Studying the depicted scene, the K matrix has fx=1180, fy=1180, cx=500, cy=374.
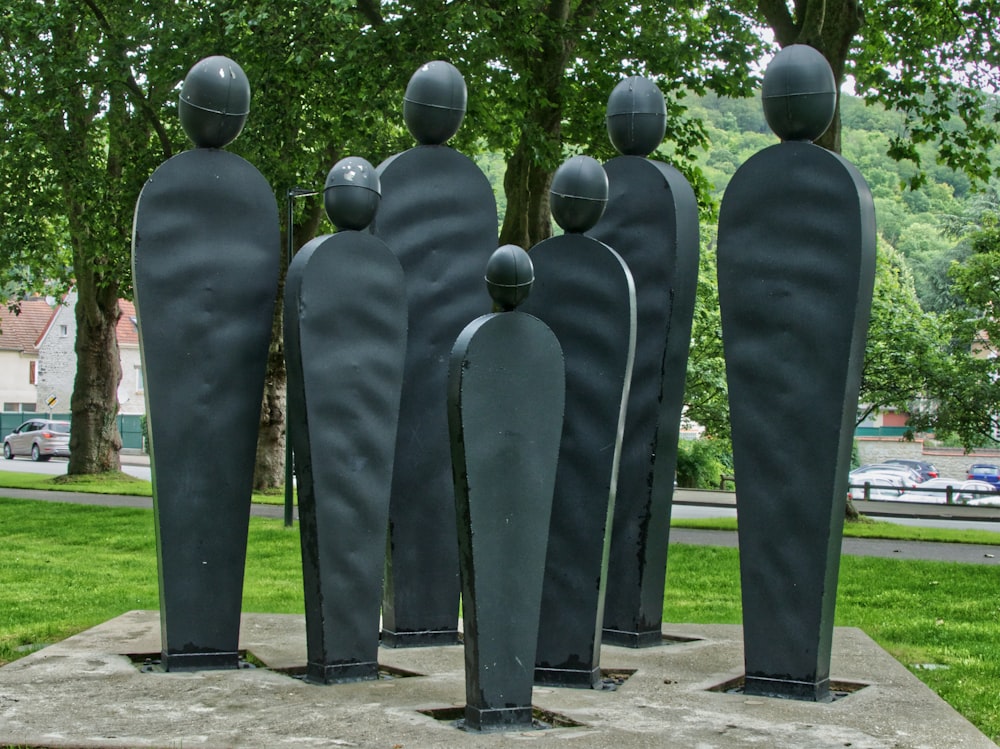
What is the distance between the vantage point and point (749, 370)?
5957mm

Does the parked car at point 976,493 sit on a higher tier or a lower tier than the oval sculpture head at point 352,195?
lower

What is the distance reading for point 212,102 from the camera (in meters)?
6.16

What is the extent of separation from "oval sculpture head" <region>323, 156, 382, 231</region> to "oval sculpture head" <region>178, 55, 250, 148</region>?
64cm

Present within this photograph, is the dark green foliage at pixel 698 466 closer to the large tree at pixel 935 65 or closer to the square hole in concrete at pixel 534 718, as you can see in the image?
the large tree at pixel 935 65

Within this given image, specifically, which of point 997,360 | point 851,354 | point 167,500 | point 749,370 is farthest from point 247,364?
point 997,360

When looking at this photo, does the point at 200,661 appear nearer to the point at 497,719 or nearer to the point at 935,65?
the point at 497,719

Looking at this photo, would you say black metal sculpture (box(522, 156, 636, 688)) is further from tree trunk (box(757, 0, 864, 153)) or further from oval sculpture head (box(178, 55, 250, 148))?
tree trunk (box(757, 0, 864, 153))

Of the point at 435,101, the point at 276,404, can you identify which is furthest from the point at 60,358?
the point at 435,101

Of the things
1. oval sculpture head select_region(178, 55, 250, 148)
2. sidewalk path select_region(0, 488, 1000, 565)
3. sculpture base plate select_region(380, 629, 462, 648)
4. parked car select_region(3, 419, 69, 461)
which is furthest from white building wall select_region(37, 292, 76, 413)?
oval sculpture head select_region(178, 55, 250, 148)

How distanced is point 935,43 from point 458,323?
490 inches

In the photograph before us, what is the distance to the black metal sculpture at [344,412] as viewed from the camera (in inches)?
228

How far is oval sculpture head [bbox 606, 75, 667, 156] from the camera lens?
684 centimetres

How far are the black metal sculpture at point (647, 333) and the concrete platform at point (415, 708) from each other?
470 millimetres

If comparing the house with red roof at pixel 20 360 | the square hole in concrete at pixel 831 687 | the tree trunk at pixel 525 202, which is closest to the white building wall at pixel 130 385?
the house with red roof at pixel 20 360
